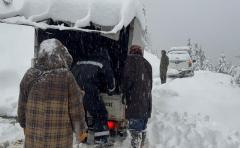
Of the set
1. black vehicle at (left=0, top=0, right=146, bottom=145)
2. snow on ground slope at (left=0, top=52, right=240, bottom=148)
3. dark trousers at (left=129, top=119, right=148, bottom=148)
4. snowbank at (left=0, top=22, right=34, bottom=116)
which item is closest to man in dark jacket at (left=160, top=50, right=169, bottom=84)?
snow on ground slope at (left=0, top=52, right=240, bottom=148)

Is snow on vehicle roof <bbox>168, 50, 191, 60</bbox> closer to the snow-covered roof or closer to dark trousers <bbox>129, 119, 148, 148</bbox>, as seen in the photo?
the snow-covered roof

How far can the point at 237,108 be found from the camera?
10648 millimetres

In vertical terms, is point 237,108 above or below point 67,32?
below

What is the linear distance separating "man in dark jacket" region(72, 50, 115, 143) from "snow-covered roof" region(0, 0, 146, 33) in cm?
78

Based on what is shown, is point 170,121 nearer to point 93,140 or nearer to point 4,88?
point 93,140

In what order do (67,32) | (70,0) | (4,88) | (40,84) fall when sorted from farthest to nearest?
(4,88)
(67,32)
(70,0)
(40,84)

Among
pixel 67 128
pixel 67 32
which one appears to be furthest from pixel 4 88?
pixel 67 128

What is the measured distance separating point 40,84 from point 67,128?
23.9 inches

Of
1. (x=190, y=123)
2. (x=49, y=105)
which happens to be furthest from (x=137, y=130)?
(x=49, y=105)

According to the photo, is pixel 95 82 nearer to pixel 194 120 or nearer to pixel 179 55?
pixel 194 120

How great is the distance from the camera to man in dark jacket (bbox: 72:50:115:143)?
733 cm

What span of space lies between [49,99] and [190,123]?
16.9 feet

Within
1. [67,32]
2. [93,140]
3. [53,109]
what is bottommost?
[93,140]

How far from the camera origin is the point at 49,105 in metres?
4.64
